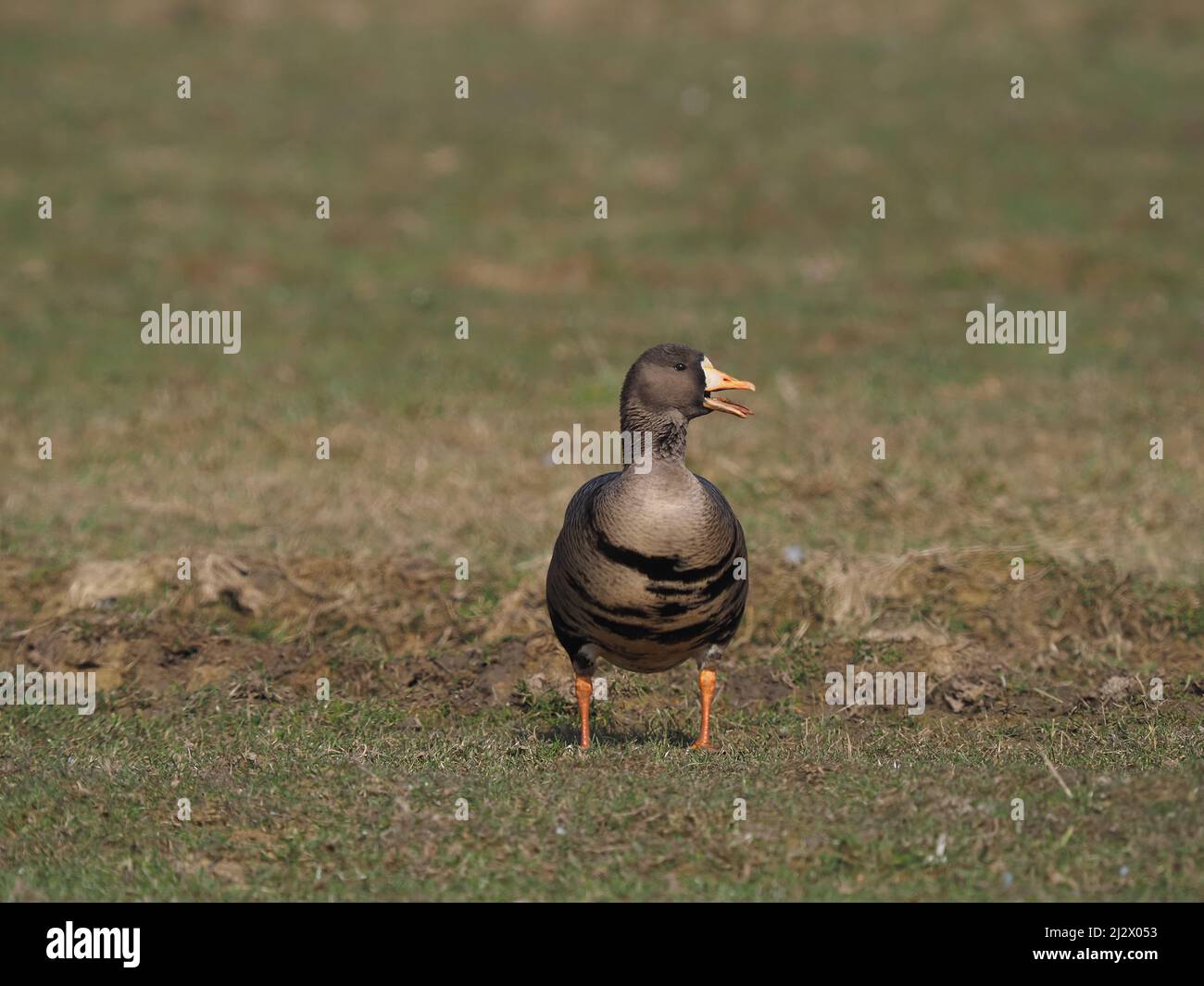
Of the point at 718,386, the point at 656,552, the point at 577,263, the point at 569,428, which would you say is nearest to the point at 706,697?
the point at 656,552

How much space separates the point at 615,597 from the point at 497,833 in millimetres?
1715

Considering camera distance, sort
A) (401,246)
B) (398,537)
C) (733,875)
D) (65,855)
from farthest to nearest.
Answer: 1. (401,246)
2. (398,537)
3. (65,855)
4. (733,875)

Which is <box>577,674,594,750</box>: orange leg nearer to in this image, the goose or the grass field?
the goose

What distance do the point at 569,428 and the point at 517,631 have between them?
467 centimetres

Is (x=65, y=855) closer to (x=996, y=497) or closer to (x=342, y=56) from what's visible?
(x=996, y=497)

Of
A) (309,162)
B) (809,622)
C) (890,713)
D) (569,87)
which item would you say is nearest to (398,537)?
(809,622)

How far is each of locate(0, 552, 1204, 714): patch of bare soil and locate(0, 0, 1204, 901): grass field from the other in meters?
0.04

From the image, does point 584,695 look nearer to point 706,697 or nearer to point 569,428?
point 706,697

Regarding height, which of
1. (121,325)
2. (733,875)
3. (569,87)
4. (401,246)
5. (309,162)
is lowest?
(733,875)

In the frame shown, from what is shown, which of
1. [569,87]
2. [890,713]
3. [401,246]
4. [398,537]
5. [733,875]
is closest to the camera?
[733,875]

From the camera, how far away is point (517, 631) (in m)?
12.0

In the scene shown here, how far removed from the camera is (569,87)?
28.8 m

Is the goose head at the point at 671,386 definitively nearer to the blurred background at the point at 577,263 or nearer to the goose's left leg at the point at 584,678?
the goose's left leg at the point at 584,678

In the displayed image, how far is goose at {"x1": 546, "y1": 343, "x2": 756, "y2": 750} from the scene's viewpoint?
8.73m
